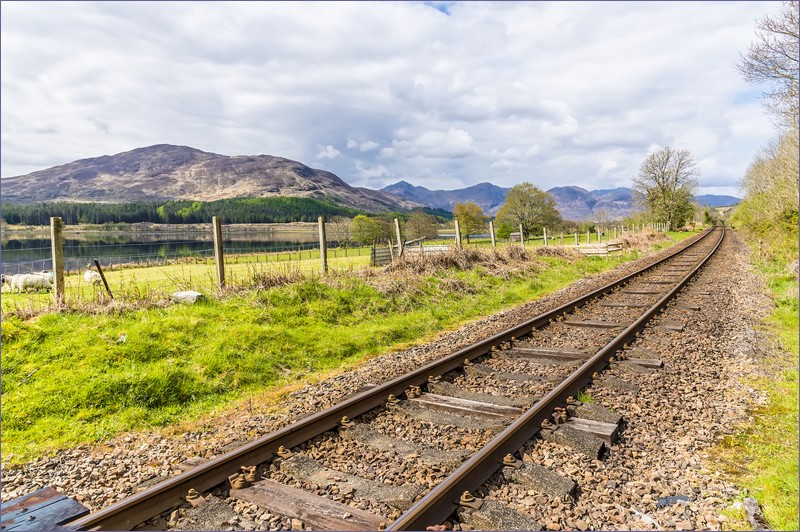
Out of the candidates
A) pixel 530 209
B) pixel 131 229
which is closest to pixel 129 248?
pixel 131 229

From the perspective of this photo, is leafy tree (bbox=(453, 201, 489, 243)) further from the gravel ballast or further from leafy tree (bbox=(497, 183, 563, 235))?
the gravel ballast

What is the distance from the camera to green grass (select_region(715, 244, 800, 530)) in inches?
140

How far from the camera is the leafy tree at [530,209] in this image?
80875 mm

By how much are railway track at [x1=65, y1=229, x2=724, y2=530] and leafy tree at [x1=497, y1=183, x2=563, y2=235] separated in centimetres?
7522

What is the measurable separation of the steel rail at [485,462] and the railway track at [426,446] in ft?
0.03

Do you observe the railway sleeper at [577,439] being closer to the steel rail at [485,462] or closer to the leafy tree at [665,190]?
the steel rail at [485,462]

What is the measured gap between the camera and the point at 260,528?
3430mm

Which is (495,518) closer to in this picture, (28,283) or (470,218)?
(28,283)

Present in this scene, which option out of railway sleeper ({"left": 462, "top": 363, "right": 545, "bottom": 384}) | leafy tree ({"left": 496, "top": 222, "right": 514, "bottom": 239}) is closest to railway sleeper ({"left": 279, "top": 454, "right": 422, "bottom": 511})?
railway sleeper ({"left": 462, "top": 363, "right": 545, "bottom": 384})

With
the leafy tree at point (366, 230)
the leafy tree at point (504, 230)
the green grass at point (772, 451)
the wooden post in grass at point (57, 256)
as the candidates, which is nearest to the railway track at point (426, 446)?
the green grass at point (772, 451)

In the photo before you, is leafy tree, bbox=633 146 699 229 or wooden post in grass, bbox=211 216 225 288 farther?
leafy tree, bbox=633 146 699 229

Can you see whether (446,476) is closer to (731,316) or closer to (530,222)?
(731,316)

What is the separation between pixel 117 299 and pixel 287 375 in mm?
4415

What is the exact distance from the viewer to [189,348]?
796 centimetres
